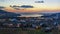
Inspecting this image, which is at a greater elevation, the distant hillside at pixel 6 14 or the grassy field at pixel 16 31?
the distant hillside at pixel 6 14

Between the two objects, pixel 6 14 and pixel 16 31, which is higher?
pixel 6 14

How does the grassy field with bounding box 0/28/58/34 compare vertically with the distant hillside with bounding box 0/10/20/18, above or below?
below

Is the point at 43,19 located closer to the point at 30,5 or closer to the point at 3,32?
the point at 30,5

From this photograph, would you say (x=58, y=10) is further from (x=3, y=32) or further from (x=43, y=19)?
(x=3, y=32)

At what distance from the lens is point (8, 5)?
10.5 feet

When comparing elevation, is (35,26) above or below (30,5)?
below

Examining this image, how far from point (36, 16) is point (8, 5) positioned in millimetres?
378

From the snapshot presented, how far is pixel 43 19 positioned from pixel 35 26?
0.13 m

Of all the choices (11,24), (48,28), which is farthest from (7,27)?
(48,28)

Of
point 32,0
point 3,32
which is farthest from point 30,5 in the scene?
point 3,32

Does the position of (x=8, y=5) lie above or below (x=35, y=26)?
above

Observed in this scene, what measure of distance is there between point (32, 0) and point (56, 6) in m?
0.31

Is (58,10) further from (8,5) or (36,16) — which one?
(8,5)

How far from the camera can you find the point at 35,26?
3188 mm
